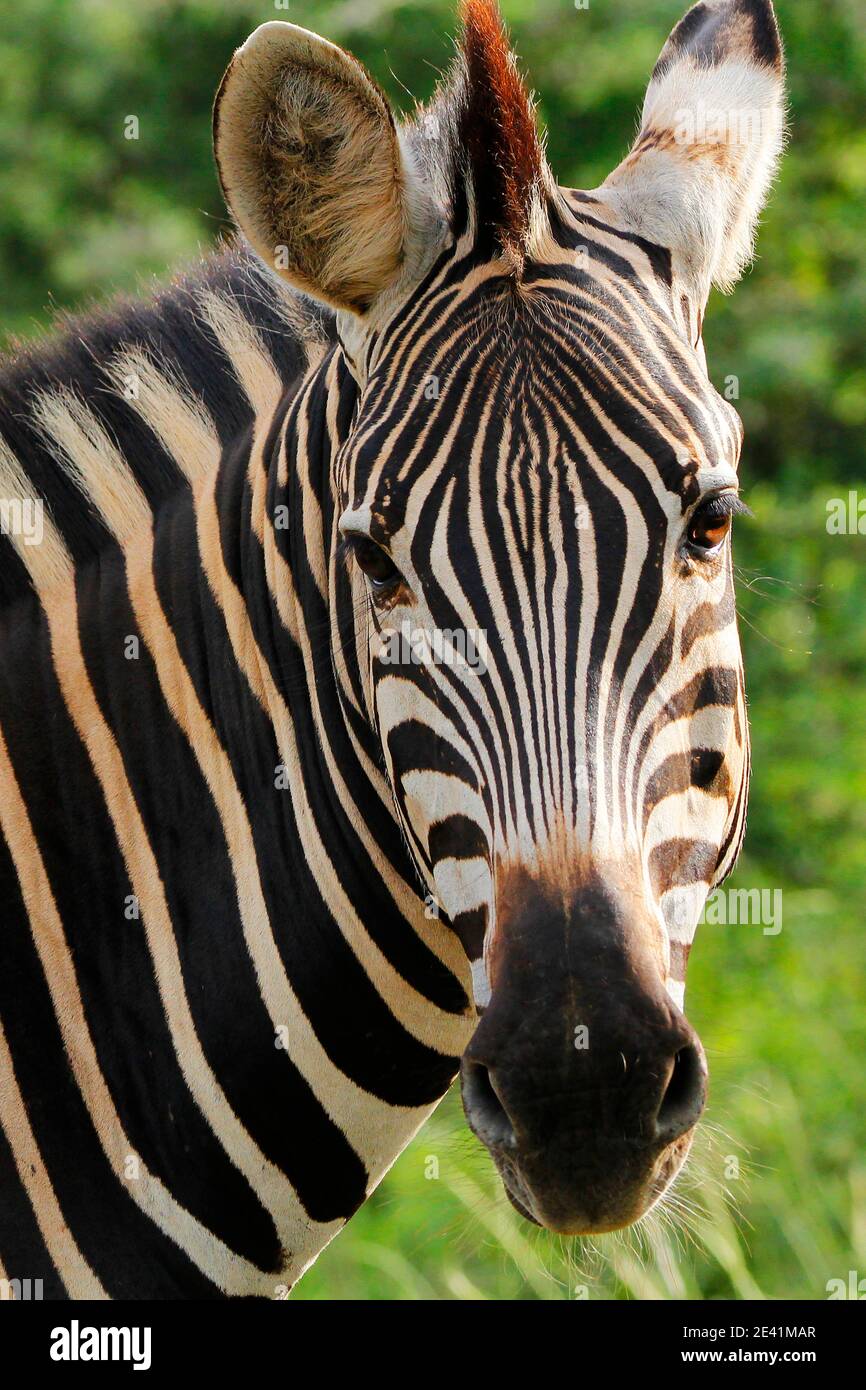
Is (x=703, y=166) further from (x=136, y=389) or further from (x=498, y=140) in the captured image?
(x=136, y=389)

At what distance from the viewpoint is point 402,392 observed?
2.99 m

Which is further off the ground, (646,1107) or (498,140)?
(498,140)

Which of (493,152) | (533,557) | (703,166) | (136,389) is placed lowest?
(533,557)

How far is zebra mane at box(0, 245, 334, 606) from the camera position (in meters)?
3.63

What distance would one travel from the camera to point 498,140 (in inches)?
119

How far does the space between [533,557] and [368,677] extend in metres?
0.52

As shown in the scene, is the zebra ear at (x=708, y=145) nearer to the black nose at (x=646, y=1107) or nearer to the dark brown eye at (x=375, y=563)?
the dark brown eye at (x=375, y=563)

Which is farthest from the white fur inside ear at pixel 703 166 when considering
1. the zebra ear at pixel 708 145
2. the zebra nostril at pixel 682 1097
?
the zebra nostril at pixel 682 1097

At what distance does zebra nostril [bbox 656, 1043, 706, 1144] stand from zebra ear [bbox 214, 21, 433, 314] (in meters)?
1.80

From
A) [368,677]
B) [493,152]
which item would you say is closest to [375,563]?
[368,677]

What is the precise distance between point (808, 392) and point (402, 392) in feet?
35.6

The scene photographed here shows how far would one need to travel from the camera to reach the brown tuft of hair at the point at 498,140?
3.01 m
